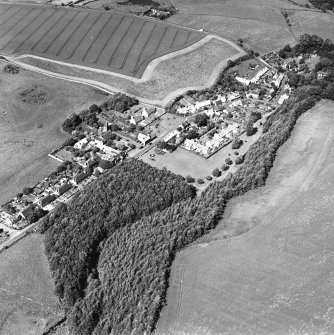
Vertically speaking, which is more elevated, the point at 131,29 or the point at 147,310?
the point at 131,29

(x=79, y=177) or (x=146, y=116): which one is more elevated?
(x=146, y=116)

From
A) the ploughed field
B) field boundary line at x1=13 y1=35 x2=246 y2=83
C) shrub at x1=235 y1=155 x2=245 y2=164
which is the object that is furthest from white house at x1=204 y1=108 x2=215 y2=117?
the ploughed field

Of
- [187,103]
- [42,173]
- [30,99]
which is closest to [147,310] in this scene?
[42,173]

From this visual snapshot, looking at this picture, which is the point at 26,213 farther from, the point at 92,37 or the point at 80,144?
the point at 92,37

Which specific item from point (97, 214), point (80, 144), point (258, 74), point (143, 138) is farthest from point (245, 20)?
A: point (97, 214)

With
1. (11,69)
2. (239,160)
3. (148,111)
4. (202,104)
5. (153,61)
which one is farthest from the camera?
(153,61)

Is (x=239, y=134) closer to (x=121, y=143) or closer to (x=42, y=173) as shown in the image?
(x=121, y=143)

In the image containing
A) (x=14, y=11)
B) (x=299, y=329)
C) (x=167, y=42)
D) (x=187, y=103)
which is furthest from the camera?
(x=14, y=11)
